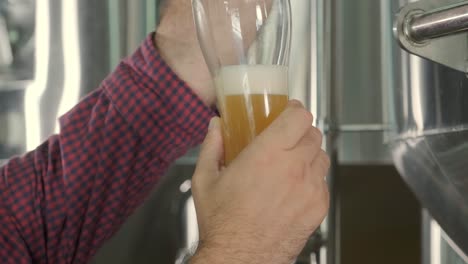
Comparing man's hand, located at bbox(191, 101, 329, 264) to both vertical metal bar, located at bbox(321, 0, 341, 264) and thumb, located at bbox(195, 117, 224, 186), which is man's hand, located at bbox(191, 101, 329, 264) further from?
vertical metal bar, located at bbox(321, 0, 341, 264)

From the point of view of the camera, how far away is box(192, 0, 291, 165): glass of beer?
0.44 meters

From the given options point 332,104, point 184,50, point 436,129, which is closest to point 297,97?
point 332,104

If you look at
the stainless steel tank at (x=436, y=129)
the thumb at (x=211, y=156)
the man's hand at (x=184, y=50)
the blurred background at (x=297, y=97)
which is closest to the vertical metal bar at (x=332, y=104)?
the blurred background at (x=297, y=97)

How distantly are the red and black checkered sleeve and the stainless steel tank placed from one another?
282mm

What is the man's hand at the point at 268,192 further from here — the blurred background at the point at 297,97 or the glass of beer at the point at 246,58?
the blurred background at the point at 297,97

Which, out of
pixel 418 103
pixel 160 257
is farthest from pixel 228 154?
pixel 160 257

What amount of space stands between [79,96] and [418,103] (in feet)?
1.83

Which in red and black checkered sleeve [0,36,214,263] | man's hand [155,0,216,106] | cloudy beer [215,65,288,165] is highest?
man's hand [155,0,216,106]

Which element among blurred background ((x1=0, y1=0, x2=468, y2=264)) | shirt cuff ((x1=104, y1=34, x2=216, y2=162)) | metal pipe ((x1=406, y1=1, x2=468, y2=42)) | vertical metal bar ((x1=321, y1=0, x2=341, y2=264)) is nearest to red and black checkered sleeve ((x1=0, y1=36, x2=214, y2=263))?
shirt cuff ((x1=104, y1=34, x2=216, y2=162))

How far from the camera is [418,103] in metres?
0.52

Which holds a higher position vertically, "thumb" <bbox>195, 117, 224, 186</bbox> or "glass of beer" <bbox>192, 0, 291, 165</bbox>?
"glass of beer" <bbox>192, 0, 291, 165</bbox>

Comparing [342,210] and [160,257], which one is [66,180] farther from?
[342,210]

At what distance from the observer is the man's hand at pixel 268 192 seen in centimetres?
45

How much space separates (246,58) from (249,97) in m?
0.03
